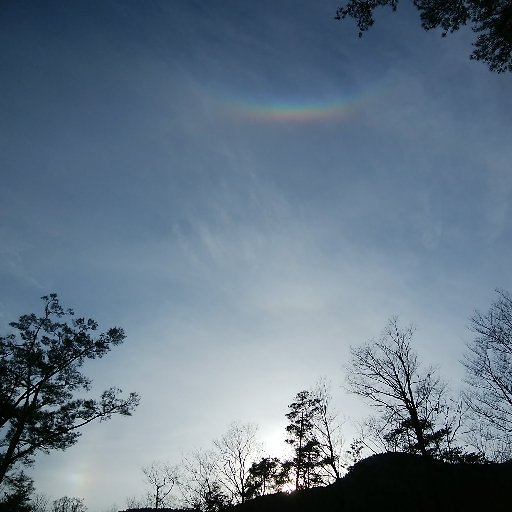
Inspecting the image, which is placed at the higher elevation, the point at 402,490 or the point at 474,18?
the point at 474,18

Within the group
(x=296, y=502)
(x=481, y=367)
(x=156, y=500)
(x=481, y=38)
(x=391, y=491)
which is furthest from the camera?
(x=156, y=500)

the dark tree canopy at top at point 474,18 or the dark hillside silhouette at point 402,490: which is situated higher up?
the dark tree canopy at top at point 474,18

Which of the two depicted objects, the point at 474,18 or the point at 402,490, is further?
the point at 402,490

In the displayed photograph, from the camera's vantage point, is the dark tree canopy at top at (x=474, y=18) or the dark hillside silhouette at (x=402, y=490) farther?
the dark hillside silhouette at (x=402, y=490)

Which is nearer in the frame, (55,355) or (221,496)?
(55,355)

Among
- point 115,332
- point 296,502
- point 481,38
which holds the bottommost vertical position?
point 296,502

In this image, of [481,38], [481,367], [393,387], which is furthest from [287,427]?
[481,38]

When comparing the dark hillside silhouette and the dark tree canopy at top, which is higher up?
the dark tree canopy at top

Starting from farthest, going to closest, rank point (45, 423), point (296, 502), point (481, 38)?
point (296, 502) < point (45, 423) < point (481, 38)

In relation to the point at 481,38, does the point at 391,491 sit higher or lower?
lower

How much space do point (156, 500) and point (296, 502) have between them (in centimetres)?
2966

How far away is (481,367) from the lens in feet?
64.7

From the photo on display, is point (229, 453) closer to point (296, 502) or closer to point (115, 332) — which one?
point (296, 502)

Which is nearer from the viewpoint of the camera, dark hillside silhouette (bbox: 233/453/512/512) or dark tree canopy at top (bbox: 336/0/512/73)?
dark tree canopy at top (bbox: 336/0/512/73)
